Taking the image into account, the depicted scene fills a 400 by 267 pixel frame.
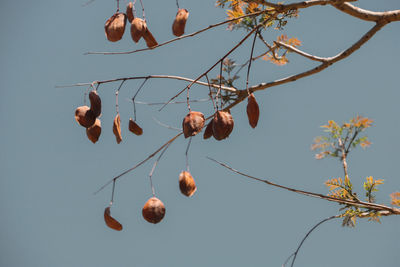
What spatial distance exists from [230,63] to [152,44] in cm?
53

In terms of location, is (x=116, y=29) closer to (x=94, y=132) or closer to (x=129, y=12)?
(x=129, y=12)

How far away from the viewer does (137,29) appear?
56.2 inches

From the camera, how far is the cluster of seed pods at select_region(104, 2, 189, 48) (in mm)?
1437

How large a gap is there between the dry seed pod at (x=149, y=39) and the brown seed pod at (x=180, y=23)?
0.06 metres

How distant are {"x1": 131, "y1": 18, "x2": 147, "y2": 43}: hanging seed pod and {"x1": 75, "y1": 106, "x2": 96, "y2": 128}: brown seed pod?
23 centimetres

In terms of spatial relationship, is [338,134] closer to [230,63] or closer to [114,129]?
[230,63]

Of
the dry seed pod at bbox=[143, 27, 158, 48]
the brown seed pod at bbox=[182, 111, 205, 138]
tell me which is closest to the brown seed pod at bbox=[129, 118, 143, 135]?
the dry seed pod at bbox=[143, 27, 158, 48]

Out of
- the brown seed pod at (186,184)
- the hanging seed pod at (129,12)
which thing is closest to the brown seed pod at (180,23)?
the hanging seed pod at (129,12)

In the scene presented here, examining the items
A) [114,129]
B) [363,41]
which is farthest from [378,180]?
[114,129]

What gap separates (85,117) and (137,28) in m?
0.28

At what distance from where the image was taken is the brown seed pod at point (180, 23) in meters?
1.46

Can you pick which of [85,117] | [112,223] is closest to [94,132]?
[85,117]

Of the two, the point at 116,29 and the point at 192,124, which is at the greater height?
the point at 116,29

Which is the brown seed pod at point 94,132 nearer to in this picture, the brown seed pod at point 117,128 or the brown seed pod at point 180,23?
the brown seed pod at point 117,128
